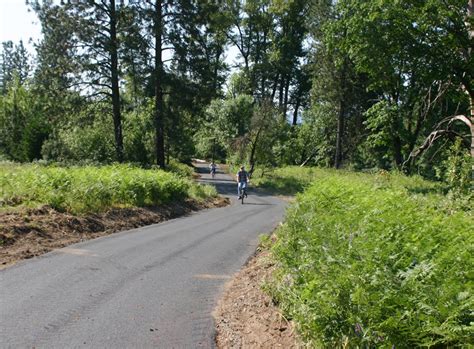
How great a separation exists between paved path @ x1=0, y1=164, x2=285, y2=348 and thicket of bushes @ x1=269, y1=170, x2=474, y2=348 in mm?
1572

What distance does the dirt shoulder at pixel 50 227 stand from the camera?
29.7 feet

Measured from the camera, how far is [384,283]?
3.70 metres

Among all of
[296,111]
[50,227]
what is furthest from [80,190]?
[296,111]

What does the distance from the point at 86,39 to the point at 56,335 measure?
90.2 feet

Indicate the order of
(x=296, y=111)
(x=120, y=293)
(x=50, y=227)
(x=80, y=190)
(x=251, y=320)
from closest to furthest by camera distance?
(x=251, y=320), (x=120, y=293), (x=50, y=227), (x=80, y=190), (x=296, y=111)

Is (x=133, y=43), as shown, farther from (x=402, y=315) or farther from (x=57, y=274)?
(x=402, y=315)

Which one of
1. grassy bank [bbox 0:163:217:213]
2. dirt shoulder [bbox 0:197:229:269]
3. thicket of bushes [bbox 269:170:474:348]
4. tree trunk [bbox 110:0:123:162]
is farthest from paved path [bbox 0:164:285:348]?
tree trunk [bbox 110:0:123:162]

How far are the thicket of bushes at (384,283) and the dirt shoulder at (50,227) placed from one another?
597cm

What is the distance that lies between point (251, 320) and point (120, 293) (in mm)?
2239

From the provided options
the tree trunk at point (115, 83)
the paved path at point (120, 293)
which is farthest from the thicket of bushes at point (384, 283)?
the tree trunk at point (115, 83)

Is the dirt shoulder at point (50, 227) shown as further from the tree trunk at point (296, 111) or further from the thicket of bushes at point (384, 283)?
the tree trunk at point (296, 111)

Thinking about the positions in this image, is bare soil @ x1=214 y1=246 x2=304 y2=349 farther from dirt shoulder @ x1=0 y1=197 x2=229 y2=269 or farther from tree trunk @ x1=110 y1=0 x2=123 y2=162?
tree trunk @ x1=110 y1=0 x2=123 y2=162

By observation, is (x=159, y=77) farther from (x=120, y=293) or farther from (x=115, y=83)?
(x=120, y=293)

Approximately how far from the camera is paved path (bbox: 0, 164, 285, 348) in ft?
16.9
